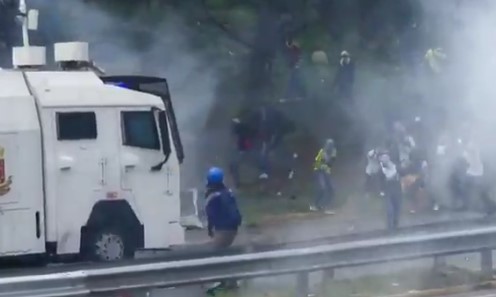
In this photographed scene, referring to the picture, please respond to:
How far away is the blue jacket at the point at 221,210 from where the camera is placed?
15414 millimetres

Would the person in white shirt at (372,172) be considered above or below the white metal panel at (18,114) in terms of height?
below

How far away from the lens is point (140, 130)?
1656 cm

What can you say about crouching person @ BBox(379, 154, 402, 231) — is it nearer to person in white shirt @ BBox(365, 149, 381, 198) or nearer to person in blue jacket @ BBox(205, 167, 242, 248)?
person in white shirt @ BBox(365, 149, 381, 198)

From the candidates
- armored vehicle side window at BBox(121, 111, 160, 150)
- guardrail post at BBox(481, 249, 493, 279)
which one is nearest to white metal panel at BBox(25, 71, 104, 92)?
armored vehicle side window at BBox(121, 111, 160, 150)

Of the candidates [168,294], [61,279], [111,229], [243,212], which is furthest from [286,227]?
[61,279]

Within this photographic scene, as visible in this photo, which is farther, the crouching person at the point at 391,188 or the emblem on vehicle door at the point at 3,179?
the crouching person at the point at 391,188

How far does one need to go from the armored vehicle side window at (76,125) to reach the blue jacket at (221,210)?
1703 mm

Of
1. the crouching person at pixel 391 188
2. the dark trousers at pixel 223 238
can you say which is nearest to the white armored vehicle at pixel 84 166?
the dark trousers at pixel 223 238

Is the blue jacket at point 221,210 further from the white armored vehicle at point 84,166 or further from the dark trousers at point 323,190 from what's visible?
the dark trousers at point 323,190

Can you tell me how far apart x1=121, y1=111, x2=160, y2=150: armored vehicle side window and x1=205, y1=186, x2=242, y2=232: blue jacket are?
132cm

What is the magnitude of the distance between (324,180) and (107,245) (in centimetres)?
682

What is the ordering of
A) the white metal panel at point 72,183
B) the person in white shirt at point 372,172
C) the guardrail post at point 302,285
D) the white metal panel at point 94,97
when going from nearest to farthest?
the guardrail post at point 302,285 → the white metal panel at point 72,183 → the white metal panel at point 94,97 → the person in white shirt at point 372,172

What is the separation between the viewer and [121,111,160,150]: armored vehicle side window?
16.5 m

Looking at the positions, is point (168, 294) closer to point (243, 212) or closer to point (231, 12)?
point (243, 212)
